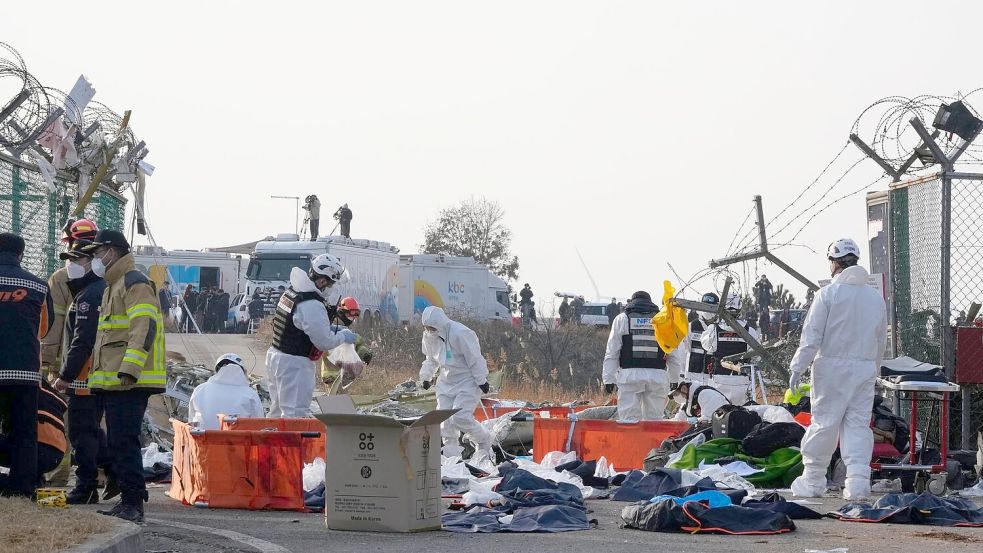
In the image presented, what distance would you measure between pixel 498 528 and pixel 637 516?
88 cm

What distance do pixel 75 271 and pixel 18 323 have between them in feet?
→ 4.19

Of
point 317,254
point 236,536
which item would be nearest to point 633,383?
point 236,536

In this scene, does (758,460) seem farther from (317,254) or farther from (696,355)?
(317,254)

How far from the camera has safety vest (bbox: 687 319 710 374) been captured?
1730 centimetres

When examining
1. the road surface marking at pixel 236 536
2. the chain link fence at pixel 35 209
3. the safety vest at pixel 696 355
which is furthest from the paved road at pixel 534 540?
the safety vest at pixel 696 355

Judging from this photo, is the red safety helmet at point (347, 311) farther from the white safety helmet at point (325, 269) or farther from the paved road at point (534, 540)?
the paved road at point (534, 540)

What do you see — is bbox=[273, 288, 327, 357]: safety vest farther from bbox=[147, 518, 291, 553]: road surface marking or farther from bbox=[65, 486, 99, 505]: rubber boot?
bbox=[147, 518, 291, 553]: road surface marking

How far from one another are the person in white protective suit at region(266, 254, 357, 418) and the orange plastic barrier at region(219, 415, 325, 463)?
1.84ft

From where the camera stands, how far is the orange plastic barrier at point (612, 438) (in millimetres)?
13164

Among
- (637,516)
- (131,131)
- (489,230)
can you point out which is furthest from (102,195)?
(489,230)

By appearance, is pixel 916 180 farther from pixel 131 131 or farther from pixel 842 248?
pixel 131 131

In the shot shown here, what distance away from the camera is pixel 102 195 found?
14.8m

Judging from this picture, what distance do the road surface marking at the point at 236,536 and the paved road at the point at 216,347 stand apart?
18.1 m

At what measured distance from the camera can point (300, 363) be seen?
41.1 feet
